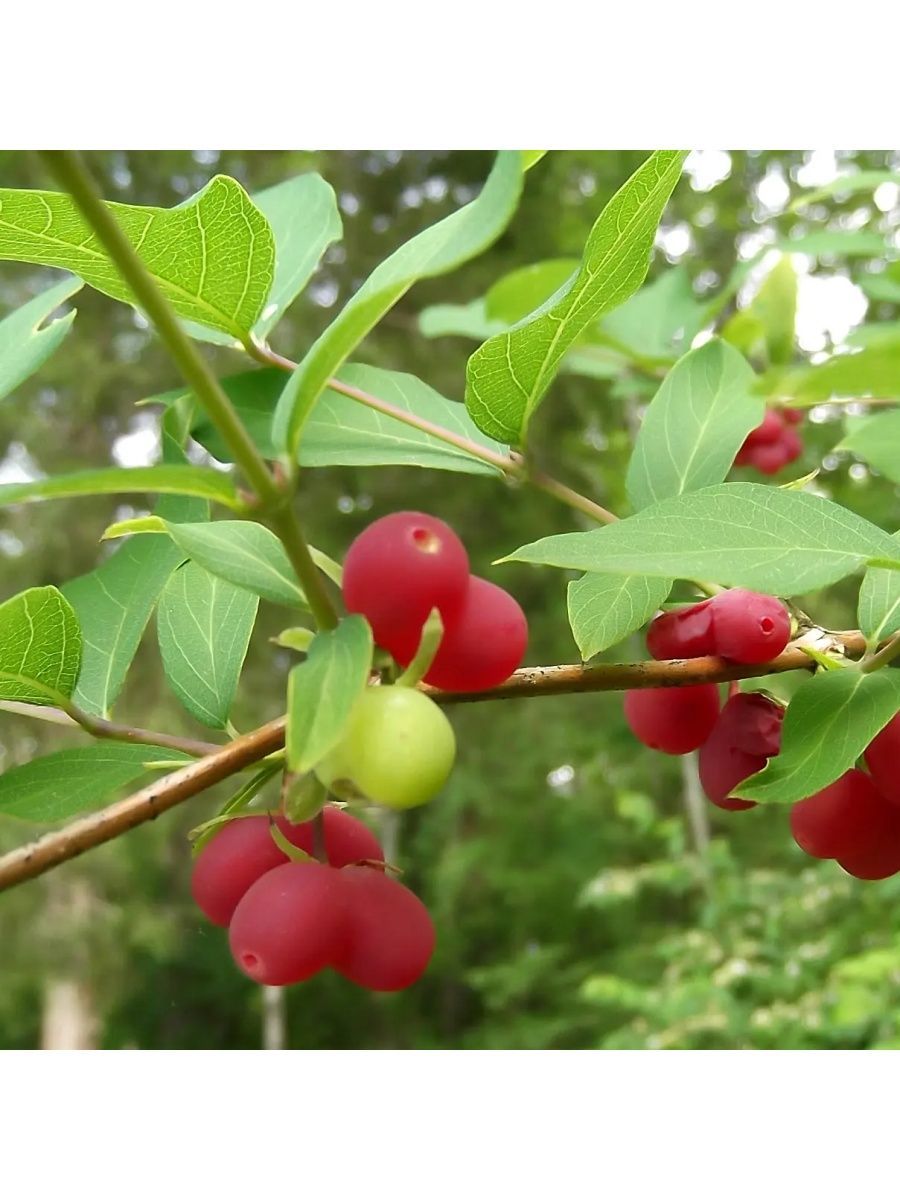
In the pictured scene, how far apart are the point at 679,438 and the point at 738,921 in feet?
10.0

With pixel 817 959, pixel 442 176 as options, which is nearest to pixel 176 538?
pixel 817 959

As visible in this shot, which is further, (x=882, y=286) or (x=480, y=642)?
(x=882, y=286)

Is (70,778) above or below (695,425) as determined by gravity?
below

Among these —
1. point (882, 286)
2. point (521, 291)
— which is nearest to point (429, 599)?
point (521, 291)

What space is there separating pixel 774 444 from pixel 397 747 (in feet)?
3.92

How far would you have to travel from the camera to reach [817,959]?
9.07 ft

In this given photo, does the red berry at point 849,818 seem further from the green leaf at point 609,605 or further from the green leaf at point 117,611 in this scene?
the green leaf at point 117,611

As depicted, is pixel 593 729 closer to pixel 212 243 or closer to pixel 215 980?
pixel 215 980

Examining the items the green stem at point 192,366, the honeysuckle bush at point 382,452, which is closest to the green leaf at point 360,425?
the honeysuckle bush at point 382,452

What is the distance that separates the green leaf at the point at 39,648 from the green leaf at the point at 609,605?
227 millimetres

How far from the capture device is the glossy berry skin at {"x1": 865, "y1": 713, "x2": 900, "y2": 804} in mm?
482

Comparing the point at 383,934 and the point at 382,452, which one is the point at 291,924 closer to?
Answer: the point at 383,934

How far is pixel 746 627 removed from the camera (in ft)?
1.58

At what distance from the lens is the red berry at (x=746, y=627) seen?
0.48 meters
